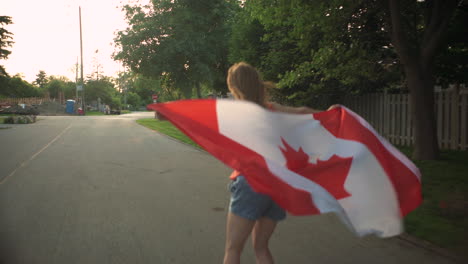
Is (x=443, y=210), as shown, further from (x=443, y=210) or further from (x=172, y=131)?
(x=172, y=131)

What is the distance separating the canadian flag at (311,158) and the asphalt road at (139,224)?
4.52 feet

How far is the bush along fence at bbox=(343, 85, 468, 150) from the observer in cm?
1243

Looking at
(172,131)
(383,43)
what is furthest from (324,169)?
(172,131)

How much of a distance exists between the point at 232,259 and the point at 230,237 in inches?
6.3

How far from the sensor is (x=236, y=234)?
8.63ft

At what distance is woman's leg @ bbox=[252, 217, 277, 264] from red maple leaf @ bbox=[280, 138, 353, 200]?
0.43 metres

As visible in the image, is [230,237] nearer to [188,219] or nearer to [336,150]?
[336,150]

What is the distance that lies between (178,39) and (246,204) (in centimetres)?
3091

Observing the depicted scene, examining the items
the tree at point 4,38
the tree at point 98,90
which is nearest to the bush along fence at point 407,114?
the tree at point 4,38

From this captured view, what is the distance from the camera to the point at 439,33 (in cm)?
1011

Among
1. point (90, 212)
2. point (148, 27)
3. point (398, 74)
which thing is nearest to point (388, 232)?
point (90, 212)

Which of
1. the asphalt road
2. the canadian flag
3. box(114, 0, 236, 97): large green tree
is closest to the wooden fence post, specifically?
the asphalt road

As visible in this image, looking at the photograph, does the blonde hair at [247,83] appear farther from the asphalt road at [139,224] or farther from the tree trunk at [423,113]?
the tree trunk at [423,113]

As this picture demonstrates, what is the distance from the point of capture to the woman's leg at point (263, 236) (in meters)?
2.74
